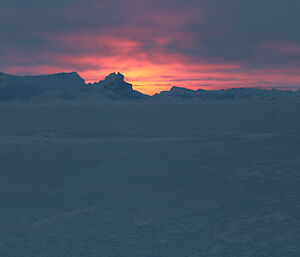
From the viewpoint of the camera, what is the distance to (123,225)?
6945 millimetres

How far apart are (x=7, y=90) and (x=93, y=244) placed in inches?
6869

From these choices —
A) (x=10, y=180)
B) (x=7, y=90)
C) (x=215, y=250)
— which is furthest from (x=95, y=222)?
(x=7, y=90)

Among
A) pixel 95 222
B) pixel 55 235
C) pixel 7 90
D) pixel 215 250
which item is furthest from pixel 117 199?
pixel 7 90

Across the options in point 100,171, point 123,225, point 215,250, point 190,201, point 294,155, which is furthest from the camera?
point 294,155

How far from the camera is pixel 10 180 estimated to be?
35.2 ft

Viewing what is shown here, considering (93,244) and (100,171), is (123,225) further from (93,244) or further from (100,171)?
(100,171)

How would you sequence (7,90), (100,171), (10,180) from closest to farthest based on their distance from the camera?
(10,180), (100,171), (7,90)

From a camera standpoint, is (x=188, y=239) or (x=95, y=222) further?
(x=95, y=222)

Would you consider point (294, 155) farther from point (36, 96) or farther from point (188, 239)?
point (36, 96)

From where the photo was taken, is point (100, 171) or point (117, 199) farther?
point (100, 171)

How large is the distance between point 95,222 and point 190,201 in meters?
2.35

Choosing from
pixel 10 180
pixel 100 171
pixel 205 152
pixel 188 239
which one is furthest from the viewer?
pixel 205 152

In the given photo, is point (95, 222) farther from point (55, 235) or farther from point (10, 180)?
point (10, 180)

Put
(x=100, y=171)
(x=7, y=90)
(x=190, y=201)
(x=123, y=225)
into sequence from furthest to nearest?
(x=7, y=90) → (x=100, y=171) → (x=190, y=201) → (x=123, y=225)
